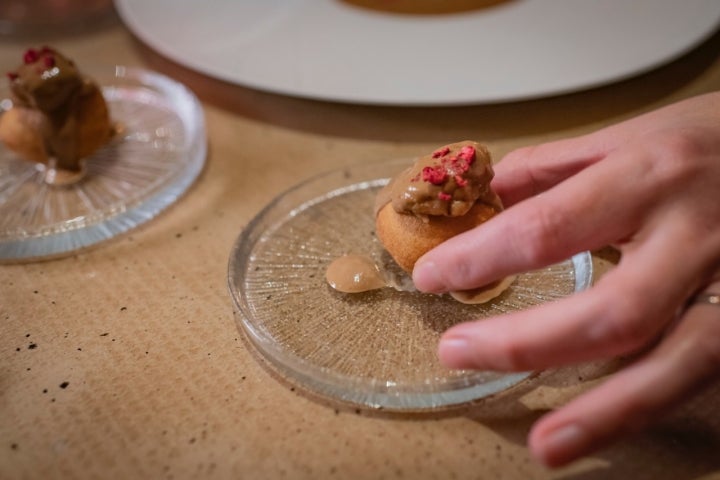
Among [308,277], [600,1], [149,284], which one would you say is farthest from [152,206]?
[600,1]

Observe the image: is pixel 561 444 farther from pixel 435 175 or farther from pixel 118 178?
pixel 118 178

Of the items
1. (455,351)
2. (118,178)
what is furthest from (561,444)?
(118,178)

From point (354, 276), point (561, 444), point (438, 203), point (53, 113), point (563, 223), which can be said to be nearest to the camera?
point (561, 444)

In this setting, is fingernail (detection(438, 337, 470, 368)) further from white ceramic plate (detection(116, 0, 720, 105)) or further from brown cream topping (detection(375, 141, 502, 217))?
white ceramic plate (detection(116, 0, 720, 105))

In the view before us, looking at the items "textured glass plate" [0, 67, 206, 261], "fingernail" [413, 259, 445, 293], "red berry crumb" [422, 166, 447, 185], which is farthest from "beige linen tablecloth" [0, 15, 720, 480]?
"red berry crumb" [422, 166, 447, 185]

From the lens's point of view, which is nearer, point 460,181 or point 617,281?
point 617,281

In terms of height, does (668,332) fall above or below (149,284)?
above

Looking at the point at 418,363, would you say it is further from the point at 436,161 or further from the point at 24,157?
the point at 24,157
